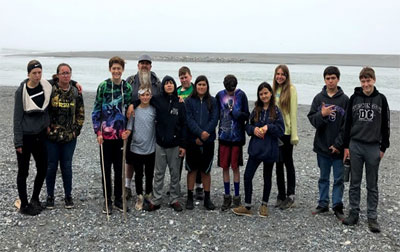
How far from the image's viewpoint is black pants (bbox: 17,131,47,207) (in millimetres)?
5688

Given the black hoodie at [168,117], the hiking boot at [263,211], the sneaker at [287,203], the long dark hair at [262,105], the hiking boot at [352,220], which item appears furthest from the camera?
the sneaker at [287,203]

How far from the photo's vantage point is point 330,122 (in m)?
6.07

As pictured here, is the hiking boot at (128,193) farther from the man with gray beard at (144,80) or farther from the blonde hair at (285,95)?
the blonde hair at (285,95)

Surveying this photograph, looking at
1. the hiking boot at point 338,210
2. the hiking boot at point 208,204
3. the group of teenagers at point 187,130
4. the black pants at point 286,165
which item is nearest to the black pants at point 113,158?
the group of teenagers at point 187,130

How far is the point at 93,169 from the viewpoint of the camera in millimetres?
8859

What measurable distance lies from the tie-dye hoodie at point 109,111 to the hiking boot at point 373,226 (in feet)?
13.5

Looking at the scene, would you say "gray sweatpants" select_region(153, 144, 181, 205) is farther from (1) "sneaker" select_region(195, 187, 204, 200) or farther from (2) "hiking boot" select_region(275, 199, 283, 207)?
(2) "hiking boot" select_region(275, 199, 283, 207)

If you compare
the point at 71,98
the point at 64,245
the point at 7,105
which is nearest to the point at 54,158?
the point at 71,98

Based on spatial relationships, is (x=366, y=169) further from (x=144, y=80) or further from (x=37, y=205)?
(x=37, y=205)

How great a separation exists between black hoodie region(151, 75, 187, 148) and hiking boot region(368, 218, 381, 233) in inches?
128

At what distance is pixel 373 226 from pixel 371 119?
1639 mm

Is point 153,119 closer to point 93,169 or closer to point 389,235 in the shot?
point 93,169

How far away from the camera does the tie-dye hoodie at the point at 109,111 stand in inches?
232

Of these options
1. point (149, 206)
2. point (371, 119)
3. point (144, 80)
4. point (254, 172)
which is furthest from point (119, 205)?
point (371, 119)
